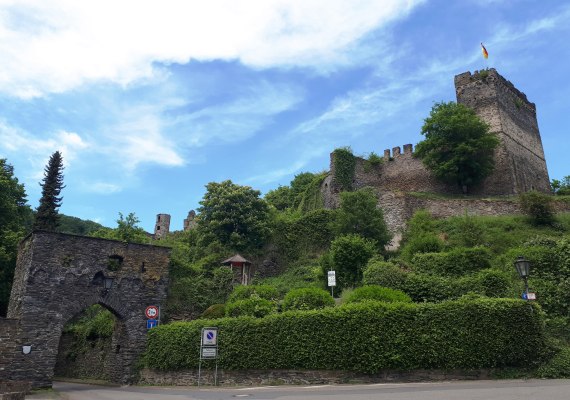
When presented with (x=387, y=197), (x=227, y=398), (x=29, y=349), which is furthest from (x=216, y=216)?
(x=227, y=398)

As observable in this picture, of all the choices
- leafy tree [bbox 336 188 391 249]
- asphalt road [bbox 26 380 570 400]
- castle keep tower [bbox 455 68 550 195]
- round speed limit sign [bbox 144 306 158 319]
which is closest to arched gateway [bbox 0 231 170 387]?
round speed limit sign [bbox 144 306 158 319]

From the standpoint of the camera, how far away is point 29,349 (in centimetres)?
1820

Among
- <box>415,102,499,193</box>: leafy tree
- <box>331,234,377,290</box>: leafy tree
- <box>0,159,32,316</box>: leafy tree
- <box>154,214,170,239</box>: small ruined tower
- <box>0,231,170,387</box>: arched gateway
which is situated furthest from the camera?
<box>154,214,170,239</box>: small ruined tower

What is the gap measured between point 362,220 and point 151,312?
12911mm

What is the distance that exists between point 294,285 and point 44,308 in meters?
12.7

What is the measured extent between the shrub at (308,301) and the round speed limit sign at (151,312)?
23.4 ft

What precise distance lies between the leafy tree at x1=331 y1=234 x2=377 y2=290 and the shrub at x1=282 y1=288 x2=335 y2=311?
6165 millimetres

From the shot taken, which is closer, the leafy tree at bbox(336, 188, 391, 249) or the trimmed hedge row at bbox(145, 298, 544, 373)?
the trimmed hedge row at bbox(145, 298, 544, 373)

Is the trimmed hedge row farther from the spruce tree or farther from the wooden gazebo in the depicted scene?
the spruce tree

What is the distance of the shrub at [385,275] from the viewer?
18.6m

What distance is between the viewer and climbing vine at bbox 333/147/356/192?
37.8m

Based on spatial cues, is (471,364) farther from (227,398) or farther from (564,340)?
(227,398)

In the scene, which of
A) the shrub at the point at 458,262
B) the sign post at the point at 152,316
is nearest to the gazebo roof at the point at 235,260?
the sign post at the point at 152,316

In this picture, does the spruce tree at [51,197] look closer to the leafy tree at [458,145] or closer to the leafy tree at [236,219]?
the leafy tree at [236,219]
